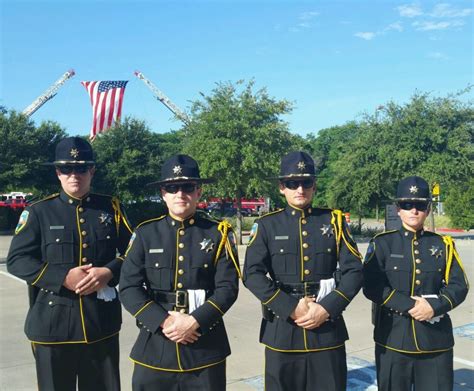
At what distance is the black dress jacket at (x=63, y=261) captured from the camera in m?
3.22

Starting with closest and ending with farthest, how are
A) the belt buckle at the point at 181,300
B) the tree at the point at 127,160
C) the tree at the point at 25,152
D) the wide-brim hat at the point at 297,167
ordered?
the belt buckle at the point at 181,300
the wide-brim hat at the point at 297,167
the tree at the point at 25,152
the tree at the point at 127,160

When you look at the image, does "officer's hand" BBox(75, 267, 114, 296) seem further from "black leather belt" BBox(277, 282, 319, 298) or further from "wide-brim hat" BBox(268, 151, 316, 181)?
"wide-brim hat" BBox(268, 151, 316, 181)

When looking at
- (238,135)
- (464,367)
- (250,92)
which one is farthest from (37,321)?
(250,92)

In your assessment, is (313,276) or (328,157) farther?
(328,157)

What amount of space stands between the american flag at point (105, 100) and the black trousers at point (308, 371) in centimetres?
2600

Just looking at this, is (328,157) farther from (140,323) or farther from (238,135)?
(140,323)

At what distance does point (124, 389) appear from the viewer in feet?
15.1

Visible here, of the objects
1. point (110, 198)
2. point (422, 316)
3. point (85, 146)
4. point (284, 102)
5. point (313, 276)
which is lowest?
Answer: point (422, 316)

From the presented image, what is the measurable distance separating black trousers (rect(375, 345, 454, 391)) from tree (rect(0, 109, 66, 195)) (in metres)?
23.2

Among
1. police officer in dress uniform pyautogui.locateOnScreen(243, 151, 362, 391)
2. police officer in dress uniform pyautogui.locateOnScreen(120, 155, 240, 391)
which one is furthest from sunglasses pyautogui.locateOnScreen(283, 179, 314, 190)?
police officer in dress uniform pyautogui.locateOnScreen(120, 155, 240, 391)

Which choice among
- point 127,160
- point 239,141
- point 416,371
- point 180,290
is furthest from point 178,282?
point 127,160

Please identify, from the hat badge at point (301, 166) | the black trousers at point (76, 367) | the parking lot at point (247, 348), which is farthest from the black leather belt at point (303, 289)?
the parking lot at point (247, 348)

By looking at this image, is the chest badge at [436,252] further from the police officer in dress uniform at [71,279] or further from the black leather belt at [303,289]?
the police officer in dress uniform at [71,279]

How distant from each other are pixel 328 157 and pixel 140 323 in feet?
217
